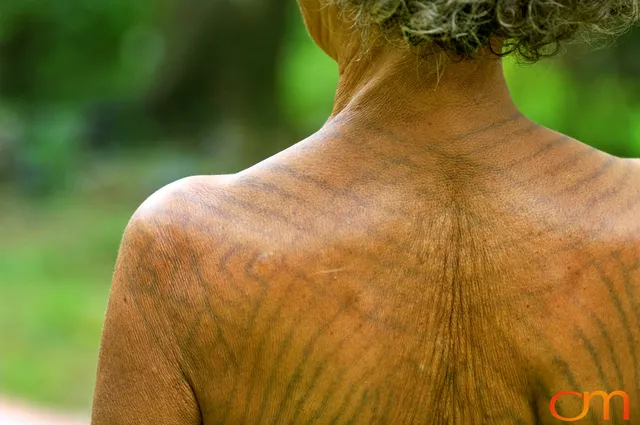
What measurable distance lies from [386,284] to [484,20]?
433 millimetres

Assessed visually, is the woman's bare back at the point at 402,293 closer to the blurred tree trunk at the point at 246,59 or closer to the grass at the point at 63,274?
the grass at the point at 63,274

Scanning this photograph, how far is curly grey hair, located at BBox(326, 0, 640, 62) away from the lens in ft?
4.59

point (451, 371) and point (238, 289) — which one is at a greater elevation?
point (238, 289)

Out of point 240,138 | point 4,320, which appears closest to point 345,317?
point 4,320

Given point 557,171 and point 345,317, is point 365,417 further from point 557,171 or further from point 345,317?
point 557,171

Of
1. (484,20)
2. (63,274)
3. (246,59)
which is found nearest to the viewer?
(484,20)

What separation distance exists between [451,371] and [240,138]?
1019 centimetres

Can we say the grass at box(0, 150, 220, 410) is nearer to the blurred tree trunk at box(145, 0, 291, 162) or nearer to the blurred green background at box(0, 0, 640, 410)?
the blurred green background at box(0, 0, 640, 410)

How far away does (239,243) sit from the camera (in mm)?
1483

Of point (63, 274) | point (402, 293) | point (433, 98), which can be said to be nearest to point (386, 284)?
point (402, 293)

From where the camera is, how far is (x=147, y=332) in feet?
4.91

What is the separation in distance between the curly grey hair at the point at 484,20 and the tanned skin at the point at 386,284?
0.09 metres

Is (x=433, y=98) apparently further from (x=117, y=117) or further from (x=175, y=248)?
(x=117, y=117)

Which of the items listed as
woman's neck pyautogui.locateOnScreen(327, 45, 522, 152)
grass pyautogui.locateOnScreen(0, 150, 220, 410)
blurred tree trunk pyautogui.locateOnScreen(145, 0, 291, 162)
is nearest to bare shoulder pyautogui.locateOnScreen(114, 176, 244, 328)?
woman's neck pyautogui.locateOnScreen(327, 45, 522, 152)
